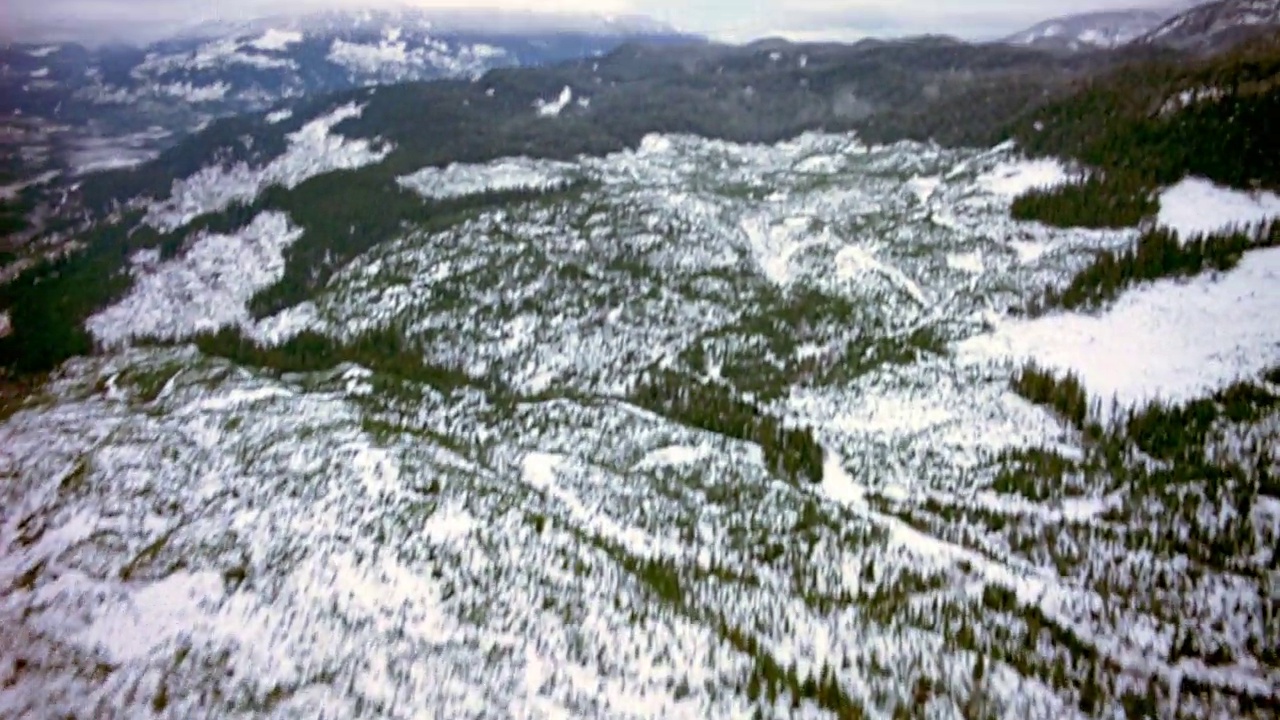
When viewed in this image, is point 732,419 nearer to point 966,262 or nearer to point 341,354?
point 966,262

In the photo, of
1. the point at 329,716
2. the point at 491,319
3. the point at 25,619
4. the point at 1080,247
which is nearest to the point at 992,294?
the point at 1080,247

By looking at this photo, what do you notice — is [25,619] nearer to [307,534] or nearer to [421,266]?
[307,534]

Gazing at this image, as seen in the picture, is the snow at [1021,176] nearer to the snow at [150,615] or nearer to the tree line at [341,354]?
the tree line at [341,354]

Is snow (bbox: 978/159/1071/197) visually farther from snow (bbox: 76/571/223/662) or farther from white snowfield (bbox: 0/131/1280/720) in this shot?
snow (bbox: 76/571/223/662)

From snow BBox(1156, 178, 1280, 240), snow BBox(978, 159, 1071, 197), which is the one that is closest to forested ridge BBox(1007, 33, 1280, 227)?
snow BBox(1156, 178, 1280, 240)

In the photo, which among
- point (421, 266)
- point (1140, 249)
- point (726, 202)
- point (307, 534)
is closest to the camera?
point (307, 534)

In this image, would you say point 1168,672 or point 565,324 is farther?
point 565,324

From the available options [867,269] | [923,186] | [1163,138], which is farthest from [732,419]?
[923,186]
